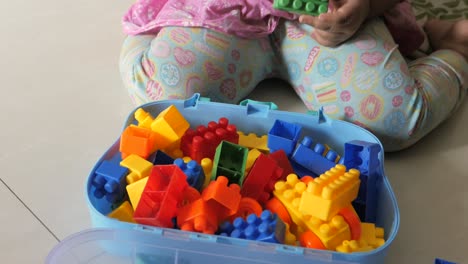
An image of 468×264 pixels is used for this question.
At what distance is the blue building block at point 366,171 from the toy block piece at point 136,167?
23cm

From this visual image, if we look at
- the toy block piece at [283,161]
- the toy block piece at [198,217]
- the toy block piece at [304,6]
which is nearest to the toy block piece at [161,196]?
the toy block piece at [198,217]

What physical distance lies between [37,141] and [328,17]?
1.39ft

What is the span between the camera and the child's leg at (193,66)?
31.5 inches

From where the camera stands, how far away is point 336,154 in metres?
0.70

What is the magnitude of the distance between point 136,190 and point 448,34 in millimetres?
550

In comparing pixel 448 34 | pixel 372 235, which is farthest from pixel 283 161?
pixel 448 34

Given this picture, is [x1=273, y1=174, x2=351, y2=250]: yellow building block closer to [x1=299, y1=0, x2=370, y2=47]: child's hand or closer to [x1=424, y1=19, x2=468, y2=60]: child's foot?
[x1=299, y1=0, x2=370, y2=47]: child's hand

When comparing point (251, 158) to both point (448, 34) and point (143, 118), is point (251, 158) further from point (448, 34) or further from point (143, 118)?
point (448, 34)

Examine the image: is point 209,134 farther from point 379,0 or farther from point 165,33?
point 379,0

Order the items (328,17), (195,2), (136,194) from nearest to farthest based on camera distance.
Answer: (136,194), (328,17), (195,2)

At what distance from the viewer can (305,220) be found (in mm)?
604

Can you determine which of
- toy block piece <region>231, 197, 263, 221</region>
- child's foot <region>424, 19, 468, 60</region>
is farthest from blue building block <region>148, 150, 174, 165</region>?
child's foot <region>424, 19, 468, 60</region>

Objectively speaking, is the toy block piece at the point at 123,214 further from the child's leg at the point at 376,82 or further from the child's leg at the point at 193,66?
the child's leg at the point at 376,82

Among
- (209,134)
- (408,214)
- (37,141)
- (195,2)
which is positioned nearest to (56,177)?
(37,141)
